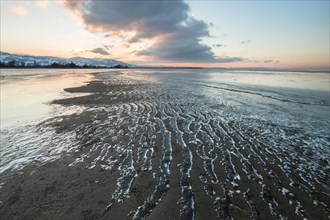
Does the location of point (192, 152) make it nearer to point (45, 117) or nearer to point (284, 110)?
point (45, 117)

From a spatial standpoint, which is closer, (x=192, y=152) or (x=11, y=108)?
(x=192, y=152)

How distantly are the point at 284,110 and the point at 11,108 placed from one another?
20397mm

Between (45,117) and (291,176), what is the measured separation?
1276 cm

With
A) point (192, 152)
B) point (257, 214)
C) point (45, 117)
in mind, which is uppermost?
point (45, 117)

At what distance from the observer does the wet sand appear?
4.15 metres

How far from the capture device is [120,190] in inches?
190

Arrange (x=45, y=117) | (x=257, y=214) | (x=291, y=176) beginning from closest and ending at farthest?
(x=257, y=214), (x=291, y=176), (x=45, y=117)

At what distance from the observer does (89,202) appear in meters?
4.36

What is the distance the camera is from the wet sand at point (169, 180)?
4.15 m

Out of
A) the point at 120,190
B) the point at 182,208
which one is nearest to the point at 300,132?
the point at 182,208

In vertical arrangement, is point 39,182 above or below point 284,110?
below

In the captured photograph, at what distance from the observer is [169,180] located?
208 inches

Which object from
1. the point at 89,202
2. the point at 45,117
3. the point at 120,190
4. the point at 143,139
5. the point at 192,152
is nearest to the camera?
the point at 89,202

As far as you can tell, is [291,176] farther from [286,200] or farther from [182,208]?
[182,208]
